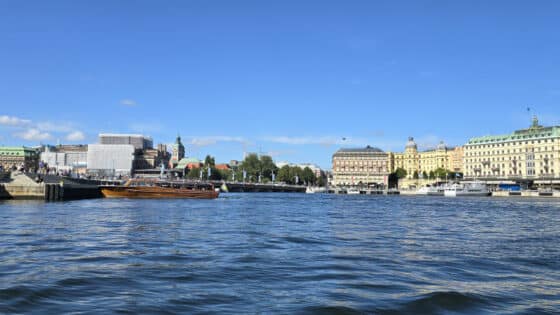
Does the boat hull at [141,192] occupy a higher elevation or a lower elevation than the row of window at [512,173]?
lower

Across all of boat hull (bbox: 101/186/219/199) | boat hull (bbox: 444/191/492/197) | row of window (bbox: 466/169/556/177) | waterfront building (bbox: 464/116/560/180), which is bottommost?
boat hull (bbox: 444/191/492/197)

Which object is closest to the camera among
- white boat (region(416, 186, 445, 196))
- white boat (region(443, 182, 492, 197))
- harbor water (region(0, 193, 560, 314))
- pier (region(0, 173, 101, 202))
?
harbor water (region(0, 193, 560, 314))

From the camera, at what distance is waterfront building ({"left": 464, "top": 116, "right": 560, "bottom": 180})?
160625 mm

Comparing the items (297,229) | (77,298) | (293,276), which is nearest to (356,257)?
(293,276)

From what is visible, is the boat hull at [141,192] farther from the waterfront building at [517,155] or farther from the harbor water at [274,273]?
the waterfront building at [517,155]

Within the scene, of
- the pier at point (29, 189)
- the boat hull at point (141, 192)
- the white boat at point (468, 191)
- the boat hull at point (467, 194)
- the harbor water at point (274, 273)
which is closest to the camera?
the harbor water at point (274, 273)

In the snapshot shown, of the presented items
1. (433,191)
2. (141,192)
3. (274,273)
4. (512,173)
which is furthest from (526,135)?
(274,273)

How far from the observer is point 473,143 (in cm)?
18750

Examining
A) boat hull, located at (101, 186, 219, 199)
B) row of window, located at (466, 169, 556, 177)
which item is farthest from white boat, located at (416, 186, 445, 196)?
boat hull, located at (101, 186, 219, 199)

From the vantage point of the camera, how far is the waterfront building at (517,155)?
16062 centimetres

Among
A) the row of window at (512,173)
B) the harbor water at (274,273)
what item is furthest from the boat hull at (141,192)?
Result: the row of window at (512,173)

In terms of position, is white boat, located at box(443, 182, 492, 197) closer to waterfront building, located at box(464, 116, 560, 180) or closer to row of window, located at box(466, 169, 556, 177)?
waterfront building, located at box(464, 116, 560, 180)

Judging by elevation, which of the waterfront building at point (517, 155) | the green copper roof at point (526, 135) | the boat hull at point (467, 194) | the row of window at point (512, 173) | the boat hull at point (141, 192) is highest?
the green copper roof at point (526, 135)

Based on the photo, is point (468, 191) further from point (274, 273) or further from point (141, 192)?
point (274, 273)
